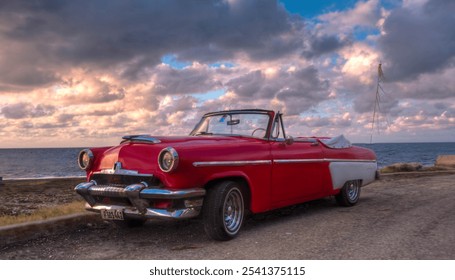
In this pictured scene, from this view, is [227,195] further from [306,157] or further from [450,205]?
[450,205]

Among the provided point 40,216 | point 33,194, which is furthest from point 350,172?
point 33,194

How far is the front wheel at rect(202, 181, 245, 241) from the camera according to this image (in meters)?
4.72

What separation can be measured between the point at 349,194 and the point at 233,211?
3.34m

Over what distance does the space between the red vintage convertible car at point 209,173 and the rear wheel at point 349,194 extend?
113 centimetres

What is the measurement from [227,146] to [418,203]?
14.8 feet

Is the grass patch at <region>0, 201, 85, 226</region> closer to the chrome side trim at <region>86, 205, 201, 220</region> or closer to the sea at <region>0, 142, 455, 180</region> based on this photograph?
the chrome side trim at <region>86, 205, 201, 220</region>

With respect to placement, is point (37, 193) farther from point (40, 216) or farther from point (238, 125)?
point (238, 125)

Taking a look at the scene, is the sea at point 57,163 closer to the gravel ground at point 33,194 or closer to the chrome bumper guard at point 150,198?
the gravel ground at point 33,194

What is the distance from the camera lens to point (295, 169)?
6.18 metres

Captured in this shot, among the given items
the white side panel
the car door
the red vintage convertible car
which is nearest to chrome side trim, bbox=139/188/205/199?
the red vintage convertible car

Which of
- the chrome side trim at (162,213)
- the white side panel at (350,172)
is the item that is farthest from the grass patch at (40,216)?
the white side panel at (350,172)
